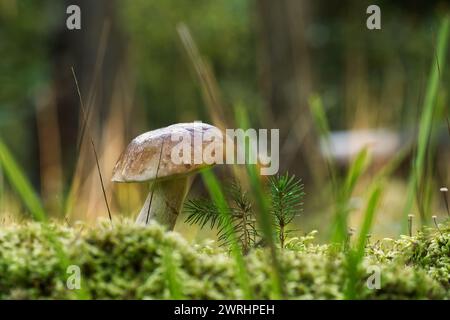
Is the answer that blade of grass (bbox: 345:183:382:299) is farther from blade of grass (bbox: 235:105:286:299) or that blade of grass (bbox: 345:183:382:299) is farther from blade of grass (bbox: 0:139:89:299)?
blade of grass (bbox: 0:139:89:299)

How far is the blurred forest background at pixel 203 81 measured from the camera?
9.66 ft

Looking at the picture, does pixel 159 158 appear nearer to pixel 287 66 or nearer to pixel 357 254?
pixel 357 254

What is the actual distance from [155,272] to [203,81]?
1.00 feet

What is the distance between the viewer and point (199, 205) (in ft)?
4.05

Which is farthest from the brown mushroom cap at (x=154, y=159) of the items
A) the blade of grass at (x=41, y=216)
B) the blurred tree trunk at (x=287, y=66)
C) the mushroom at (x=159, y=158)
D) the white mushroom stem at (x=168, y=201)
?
the blurred tree trunk at (x=287, y=66)

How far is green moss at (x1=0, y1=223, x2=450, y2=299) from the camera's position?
983 millimetres

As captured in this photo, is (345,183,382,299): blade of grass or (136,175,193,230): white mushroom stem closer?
(345,183,382,299): blade of grass

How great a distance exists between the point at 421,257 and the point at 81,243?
60cm

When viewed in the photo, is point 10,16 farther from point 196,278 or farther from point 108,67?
point 196,278

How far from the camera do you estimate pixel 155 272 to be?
100 centimetres

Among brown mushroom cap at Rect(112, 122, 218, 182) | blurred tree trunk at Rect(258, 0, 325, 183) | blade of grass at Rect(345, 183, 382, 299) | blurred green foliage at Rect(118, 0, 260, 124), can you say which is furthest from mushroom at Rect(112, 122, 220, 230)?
blurred green foliage at Rect(118, 0, 260, 124)

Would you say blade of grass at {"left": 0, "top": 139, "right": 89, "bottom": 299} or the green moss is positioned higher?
blade of grass at {"left": 0, "top": 139, "right": 89, "bottom": 299}

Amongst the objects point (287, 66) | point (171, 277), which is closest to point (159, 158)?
point (171, 277)

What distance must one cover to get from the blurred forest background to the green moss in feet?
0.48
